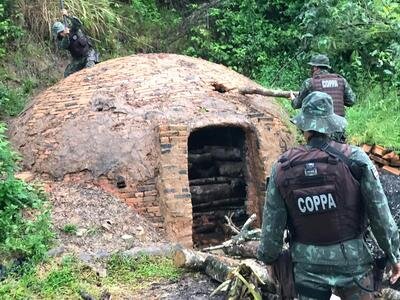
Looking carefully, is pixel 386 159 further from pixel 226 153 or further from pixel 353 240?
pixel 353 240

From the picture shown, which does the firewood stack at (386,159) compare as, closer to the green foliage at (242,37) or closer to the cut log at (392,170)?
the cut log at (392,170)

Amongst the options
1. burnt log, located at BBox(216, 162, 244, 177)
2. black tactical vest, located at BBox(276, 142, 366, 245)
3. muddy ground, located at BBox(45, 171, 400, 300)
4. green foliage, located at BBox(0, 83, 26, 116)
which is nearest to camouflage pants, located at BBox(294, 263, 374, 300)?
black tactical vest, located at BBox(276, 142, 366, 245)

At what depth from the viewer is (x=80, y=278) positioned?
5.94 m

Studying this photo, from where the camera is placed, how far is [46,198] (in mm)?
7461

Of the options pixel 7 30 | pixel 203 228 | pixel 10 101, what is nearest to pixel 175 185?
pixel 203 228

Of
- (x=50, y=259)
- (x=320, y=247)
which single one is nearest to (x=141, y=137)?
(x=50, y=259)

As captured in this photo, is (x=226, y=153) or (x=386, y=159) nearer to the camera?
(x=386, y=159)

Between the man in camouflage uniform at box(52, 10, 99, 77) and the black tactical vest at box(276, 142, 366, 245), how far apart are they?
24.1ft

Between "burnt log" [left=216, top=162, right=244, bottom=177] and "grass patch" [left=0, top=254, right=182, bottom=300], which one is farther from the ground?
"burnt log" [left=216, top=162, right=244, bottom=177]

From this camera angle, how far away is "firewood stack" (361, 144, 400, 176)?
8.23 m

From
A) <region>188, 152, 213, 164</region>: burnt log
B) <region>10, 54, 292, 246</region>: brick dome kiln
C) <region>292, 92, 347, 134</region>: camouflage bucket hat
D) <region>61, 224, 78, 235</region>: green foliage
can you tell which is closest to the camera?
<region>292, 92, 347, 134</region>: camouflage bucket hat

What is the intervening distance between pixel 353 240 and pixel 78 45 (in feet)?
25.4

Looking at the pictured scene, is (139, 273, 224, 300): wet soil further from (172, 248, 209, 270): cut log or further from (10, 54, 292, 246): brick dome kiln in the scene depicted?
(10, 54, 292, 246): brick dome kiln

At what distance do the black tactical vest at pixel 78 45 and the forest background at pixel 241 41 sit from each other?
151cm
